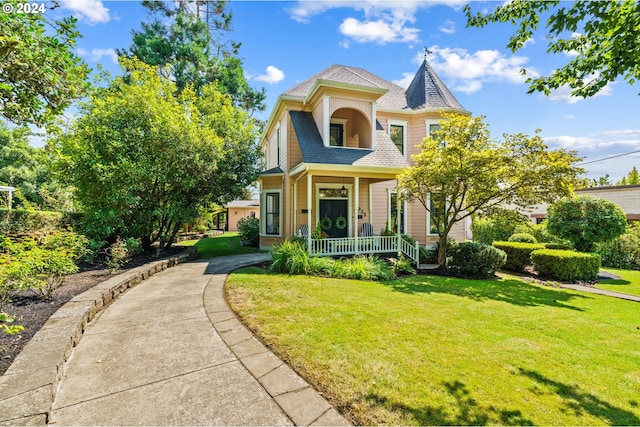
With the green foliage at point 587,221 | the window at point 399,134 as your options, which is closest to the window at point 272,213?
the window at point 399,134

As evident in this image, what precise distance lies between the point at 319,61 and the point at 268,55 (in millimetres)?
3771

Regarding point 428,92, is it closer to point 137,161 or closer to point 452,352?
point 137,161

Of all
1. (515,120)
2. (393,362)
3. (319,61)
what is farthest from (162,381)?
(319,61)

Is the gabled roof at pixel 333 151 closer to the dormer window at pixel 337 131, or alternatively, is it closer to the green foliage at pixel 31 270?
the dormer window at pixel 337 131

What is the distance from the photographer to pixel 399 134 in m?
13.2

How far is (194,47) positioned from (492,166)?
67.4 feet

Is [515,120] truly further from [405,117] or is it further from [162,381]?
[162,381]

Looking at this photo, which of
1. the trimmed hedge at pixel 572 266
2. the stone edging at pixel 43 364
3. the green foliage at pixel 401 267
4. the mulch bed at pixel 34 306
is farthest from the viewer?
the trimmed hedge at pixel 572 266

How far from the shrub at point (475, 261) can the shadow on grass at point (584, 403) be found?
7.10 metres

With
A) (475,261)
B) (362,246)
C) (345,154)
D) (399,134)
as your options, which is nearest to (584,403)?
(475,261)

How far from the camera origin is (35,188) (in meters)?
22.0

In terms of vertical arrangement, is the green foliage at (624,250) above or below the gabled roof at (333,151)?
below

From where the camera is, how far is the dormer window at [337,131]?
11981 millimetres

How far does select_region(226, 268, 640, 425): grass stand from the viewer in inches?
96.9
